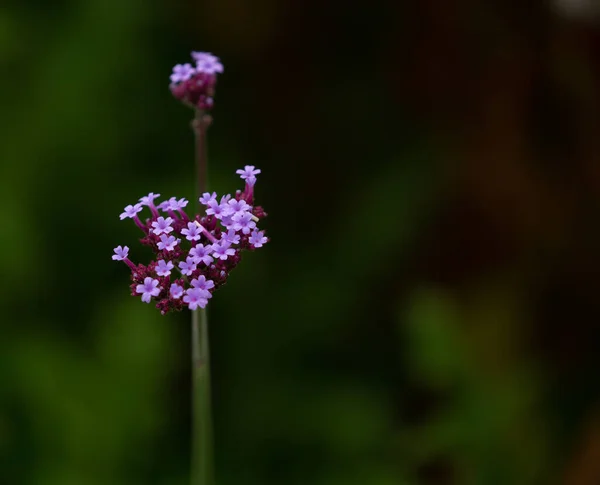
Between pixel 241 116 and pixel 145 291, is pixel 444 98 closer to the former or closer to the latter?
pixel 241 116

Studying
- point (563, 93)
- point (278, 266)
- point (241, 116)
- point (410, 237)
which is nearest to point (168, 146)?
point (241, 116)

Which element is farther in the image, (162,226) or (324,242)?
(324,242)

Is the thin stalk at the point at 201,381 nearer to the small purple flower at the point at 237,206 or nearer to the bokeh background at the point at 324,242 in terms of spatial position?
the small purple flower at the point at 237,206

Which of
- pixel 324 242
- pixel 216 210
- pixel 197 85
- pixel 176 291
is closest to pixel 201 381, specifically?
pixel 176 291

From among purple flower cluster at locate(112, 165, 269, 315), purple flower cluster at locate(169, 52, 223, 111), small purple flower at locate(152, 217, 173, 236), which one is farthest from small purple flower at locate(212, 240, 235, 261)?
purple flower cluster at locate(169, 52, 223, 111)

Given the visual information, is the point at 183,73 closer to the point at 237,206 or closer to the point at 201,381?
the point at 237,206

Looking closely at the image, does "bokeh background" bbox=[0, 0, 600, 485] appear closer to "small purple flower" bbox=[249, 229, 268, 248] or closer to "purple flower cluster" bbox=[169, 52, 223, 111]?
"purple flower cluster" bbox=[169, 52, 223, 111]
